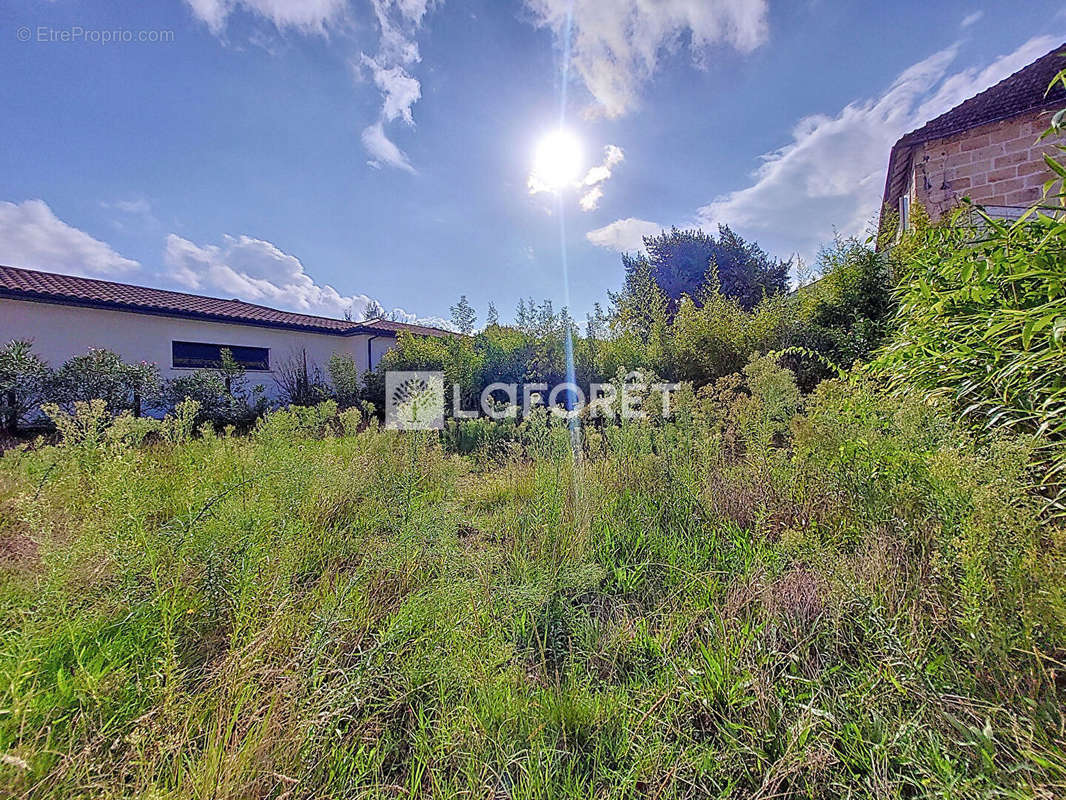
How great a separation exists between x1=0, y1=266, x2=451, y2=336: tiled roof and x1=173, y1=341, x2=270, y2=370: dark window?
719 mm

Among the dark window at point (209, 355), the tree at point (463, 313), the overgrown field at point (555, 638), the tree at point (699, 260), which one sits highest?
the tree at point (699, 260)

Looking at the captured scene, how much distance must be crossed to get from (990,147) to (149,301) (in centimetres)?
1657

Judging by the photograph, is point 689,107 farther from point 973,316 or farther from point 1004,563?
point 1004,563

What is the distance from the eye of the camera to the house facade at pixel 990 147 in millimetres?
5645

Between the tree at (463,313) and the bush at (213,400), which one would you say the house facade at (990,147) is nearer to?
the tree at (463,313)

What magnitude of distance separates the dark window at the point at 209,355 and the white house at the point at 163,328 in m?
0.02

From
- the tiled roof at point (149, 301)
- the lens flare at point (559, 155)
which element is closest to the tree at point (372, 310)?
the tiled roof at point (149, 301)

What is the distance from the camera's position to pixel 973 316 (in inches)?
63.4

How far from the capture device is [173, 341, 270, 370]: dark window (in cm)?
947

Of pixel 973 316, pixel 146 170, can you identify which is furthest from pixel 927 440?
pixel 146 170

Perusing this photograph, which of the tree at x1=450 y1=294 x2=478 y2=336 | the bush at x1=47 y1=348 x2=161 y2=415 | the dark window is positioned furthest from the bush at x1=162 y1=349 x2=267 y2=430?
the tree at x1=450 y1=294 x2=478 y2=336

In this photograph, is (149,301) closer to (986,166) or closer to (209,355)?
(209,355)

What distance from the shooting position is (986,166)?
5.96 m

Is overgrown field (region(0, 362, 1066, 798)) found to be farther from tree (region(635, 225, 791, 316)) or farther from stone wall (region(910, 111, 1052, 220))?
tree (region(635, 225, 791, 316))
